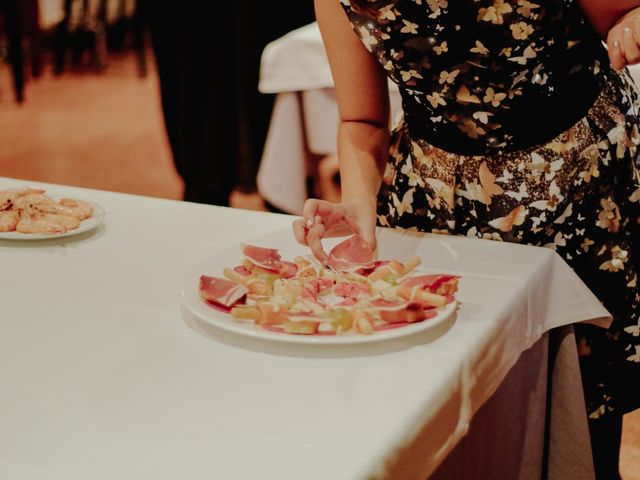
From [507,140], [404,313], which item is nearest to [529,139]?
[507,140]

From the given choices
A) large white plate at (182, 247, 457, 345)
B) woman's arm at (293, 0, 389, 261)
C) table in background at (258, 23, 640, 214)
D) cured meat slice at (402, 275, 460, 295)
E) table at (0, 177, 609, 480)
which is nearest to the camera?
table at (0, 177, 609, 480)

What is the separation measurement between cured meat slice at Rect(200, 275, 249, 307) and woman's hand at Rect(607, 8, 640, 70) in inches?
20.6

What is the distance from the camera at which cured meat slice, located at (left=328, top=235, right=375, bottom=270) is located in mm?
1175

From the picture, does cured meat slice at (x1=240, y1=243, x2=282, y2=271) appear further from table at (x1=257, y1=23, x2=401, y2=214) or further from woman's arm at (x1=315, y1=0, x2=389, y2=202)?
table at (x1=257, y1=23, x2=401, y2=214)

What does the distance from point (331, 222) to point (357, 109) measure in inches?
10.4

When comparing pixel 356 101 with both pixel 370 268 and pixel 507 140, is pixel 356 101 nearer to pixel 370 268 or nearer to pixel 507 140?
pixel 507 140

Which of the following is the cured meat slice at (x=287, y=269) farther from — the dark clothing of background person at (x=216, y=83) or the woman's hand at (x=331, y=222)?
the dark clothing of background person at (x=216, y=83)

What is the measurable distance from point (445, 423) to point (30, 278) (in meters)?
0.58

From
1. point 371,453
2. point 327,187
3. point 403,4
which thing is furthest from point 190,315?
point 327,187

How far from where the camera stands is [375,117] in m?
1.47

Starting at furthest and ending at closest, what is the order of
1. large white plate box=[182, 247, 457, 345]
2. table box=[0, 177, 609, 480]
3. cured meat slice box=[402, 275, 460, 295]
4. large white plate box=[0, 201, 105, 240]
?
large white plate box=[0, 201, 105, 240]
cured meat slice box=[402, 275, 460, 295]
large white plate box=[182, 247, 457, 345]
table box=[0, 177, 609, 480]

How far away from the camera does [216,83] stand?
147 inches

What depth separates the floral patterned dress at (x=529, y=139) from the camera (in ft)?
4.14

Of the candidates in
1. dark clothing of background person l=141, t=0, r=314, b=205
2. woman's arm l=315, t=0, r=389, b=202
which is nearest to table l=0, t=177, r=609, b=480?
woman's arm l=315, t=0, r=389, b=202
